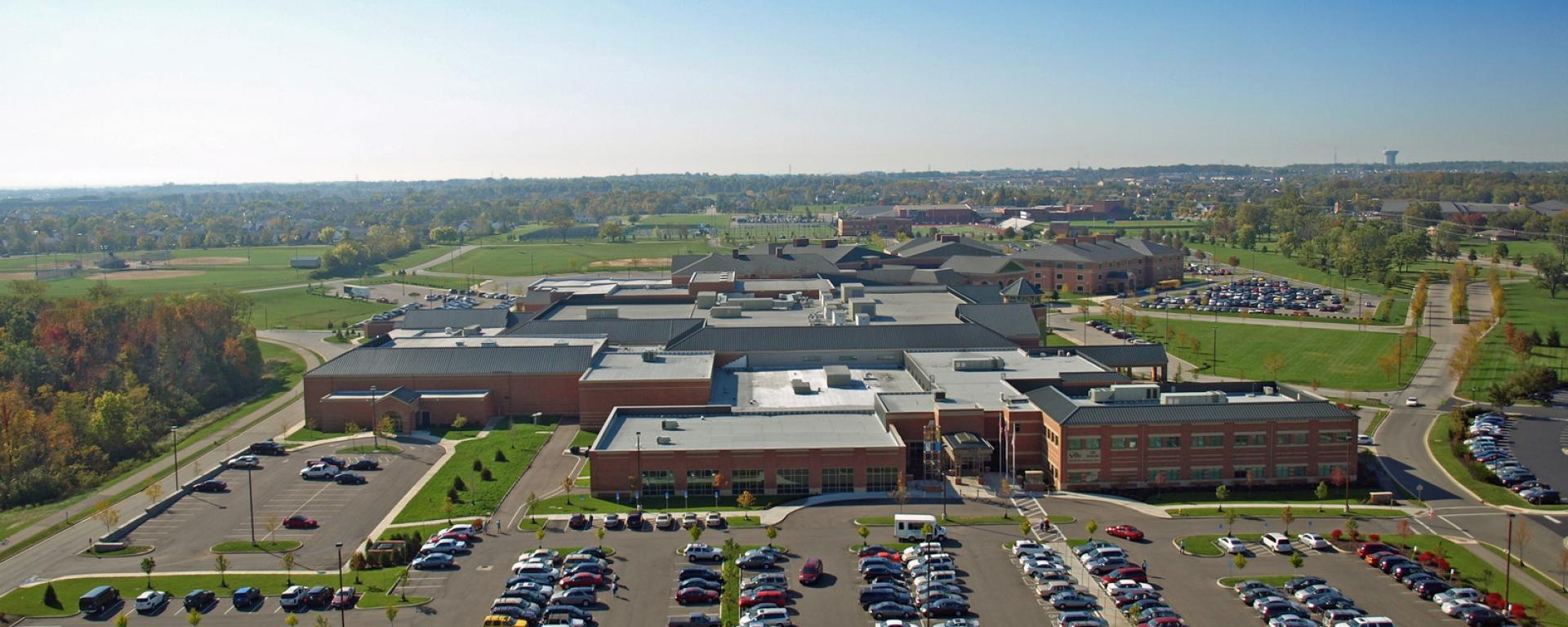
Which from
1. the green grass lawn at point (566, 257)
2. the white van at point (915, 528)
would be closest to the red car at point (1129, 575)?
the white van at point (915, 528)

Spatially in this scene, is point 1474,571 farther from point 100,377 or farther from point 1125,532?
point 100,377

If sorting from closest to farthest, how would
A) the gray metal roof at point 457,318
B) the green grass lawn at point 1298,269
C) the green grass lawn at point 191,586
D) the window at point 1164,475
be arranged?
the green grass lawn at point 191,586
the window at point 1164,475
the gray metal roof at point 457,318
the green grass lawn at point 1298,269

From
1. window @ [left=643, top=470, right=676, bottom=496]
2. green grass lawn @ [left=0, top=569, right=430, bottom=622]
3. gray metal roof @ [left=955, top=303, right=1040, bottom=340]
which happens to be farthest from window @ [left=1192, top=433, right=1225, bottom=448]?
green grass lawn @ [left=0, top=569, right=430, bottom=622]

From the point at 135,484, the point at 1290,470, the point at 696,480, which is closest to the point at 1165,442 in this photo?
the point at 1290,470

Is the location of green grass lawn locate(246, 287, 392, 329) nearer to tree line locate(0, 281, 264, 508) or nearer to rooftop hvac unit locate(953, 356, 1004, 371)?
tree line locate(0, 281, 264, 508)

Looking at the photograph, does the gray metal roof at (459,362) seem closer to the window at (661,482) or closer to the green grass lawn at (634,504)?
the window at (661,482)
